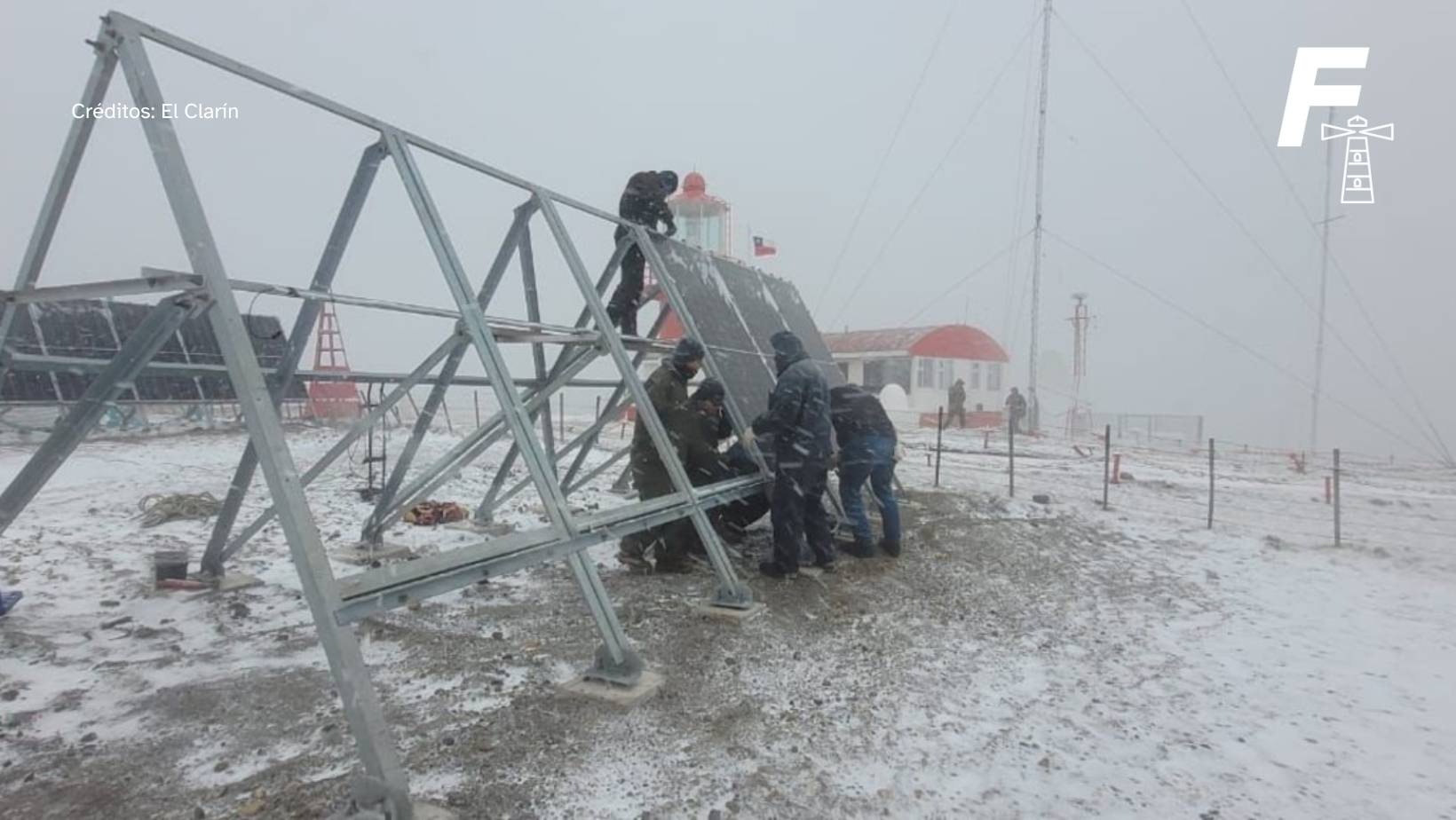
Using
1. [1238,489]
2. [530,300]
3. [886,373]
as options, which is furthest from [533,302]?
[886,373]

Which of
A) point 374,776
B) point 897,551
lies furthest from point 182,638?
point 897,551

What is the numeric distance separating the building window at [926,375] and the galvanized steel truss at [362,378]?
2589 centimetres

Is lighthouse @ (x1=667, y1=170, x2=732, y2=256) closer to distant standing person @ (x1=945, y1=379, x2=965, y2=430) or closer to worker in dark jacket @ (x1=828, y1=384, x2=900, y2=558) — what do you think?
distant standing person @ (x1=945, y1=379, x2=965, y2=430)

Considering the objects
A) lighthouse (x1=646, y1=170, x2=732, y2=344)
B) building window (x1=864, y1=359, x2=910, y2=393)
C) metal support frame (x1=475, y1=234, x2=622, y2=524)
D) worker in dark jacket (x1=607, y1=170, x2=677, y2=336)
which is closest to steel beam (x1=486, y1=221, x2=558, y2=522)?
metal support frame (x1=475, y1=234, x2=622, y2=524)

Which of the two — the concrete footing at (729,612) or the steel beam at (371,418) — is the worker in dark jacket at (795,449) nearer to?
the concrete footing at (729,612)

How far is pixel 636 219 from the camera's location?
25.5 feet

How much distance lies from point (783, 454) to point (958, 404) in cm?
2380

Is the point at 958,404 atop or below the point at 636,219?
below

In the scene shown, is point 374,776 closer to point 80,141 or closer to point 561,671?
point 561,671

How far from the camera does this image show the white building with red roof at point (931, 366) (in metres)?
31.1

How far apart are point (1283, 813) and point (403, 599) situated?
3.76 meters


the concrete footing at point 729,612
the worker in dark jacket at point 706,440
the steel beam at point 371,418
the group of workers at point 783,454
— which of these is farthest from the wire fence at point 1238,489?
the steel beam at point 371,418

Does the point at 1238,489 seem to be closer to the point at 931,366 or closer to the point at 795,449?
the point at 795,449

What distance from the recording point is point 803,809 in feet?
9.91
